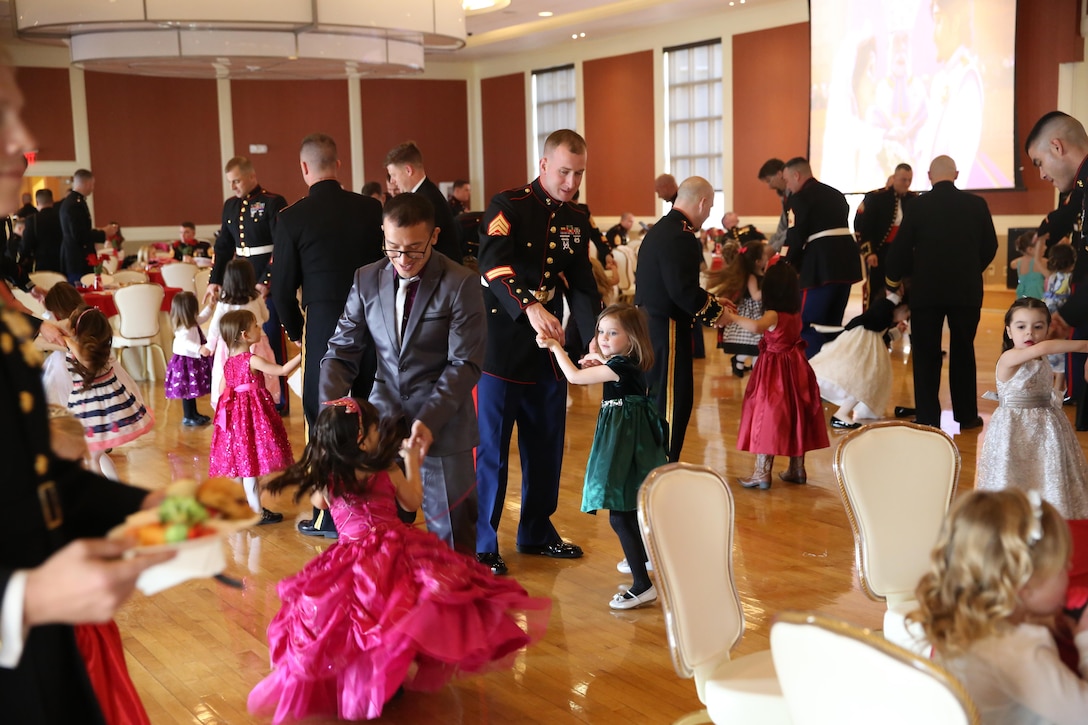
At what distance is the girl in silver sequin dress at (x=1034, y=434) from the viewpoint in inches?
171

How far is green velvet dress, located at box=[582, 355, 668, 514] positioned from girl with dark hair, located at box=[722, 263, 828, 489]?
1690mm

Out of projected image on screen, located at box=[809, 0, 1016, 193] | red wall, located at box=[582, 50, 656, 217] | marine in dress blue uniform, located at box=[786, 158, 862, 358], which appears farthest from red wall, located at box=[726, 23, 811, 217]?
marine in dress blue uniform, located at box=[786, 158, 862, 358]

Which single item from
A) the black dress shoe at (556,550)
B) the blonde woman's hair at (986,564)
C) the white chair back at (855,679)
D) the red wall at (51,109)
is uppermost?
the red wall at (51,109)

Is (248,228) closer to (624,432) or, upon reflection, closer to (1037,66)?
(624,432)

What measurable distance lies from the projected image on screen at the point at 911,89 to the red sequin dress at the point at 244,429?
1144cm

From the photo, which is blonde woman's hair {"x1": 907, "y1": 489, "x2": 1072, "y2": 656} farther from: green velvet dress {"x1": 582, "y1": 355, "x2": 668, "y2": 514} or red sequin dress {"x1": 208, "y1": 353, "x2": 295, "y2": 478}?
red sequin dress {"x1": 208, "y1": 353, "x2": 295, "y2": 478}

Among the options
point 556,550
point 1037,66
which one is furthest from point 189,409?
point 1037,66

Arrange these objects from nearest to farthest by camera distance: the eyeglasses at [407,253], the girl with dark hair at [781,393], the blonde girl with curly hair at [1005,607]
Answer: the blonde girl with curly hair at [1005,607] < the eyeglasses at [407,253] < the girl with dark hair at [781,393]

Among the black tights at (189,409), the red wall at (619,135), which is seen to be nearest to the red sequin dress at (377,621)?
the black tights at (189,409)

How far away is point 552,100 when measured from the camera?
20609mm

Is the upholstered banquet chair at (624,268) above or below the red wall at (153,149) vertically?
below

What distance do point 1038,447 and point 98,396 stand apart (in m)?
4.59

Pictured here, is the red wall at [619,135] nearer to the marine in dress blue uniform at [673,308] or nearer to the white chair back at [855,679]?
the marine in dress blue uniform at [673,308]

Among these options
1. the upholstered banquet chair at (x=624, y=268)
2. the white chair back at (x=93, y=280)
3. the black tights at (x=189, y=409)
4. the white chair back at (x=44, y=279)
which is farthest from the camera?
the upholstered banquet chair at (x=624, y=268)
